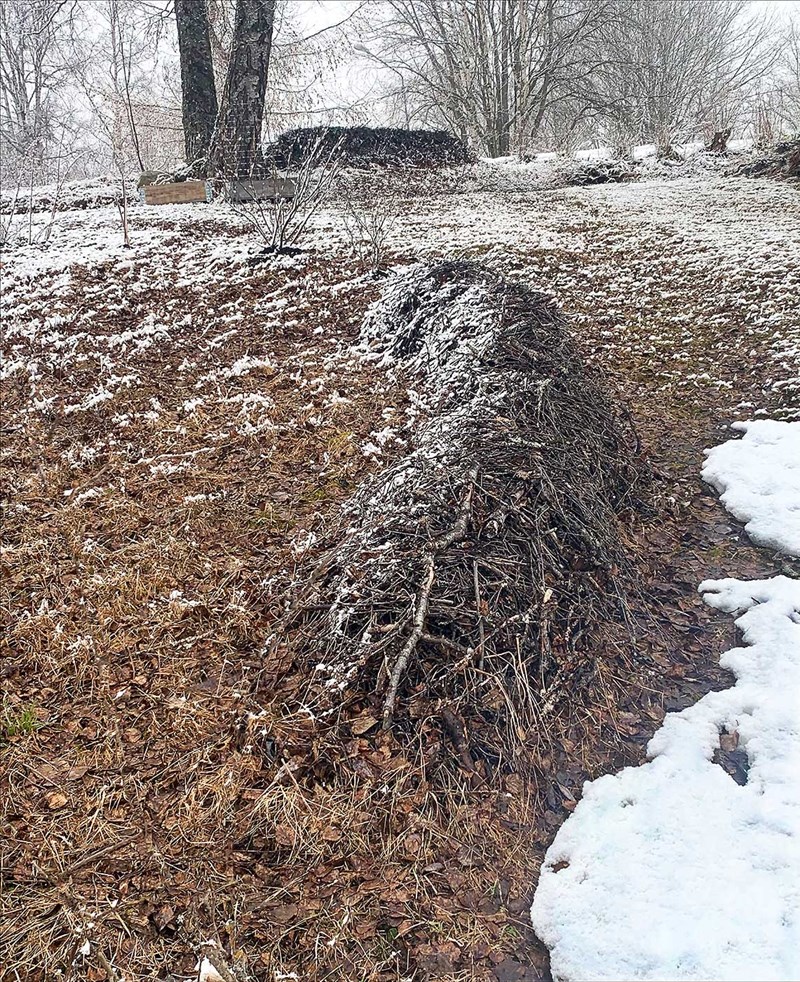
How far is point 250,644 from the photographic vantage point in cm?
248

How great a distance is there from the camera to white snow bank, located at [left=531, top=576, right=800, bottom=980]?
147cm

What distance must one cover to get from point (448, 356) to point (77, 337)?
3316mm

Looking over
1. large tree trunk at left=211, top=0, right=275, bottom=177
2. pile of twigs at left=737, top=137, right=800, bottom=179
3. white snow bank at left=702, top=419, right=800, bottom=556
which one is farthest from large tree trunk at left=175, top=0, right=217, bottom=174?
white snow bank at left=702, top=419, right=800, bottom=556

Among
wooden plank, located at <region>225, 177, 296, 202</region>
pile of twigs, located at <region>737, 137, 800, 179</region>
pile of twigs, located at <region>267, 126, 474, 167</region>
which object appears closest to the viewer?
wooden plank, located at <region>225, 177, 296, 202</region>

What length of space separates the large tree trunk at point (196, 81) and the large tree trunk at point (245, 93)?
2.26 feet

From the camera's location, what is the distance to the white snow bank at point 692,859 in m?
1.47

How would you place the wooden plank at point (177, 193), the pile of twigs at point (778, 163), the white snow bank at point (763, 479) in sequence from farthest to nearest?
the wooden plank at point (177, 193)
the pile of twigs at point (778, 163)
the white snow bank at point (763, 479)

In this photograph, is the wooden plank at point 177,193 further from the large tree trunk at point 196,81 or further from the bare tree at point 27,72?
the bare tree at point 27,72

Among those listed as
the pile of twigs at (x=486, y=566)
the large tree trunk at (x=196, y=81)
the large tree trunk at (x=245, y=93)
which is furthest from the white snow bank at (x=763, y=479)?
the large tree trunk at (x=196, y=81)

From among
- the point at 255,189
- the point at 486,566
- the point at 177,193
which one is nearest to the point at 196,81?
the point at 177,193

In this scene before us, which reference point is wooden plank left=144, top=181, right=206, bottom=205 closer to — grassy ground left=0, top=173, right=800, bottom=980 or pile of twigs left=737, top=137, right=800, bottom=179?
grassy ground left=0, top=173, right=800, bottom=980

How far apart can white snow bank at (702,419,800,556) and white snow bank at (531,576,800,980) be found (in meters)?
0.89

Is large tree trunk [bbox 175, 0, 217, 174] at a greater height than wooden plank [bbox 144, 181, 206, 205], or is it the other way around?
large tree trunk [bbox 175, 0, 217, 174]

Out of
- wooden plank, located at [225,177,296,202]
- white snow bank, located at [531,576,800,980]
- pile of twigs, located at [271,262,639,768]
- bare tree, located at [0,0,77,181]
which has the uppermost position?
bare tree, located at [0,0,77,181]
